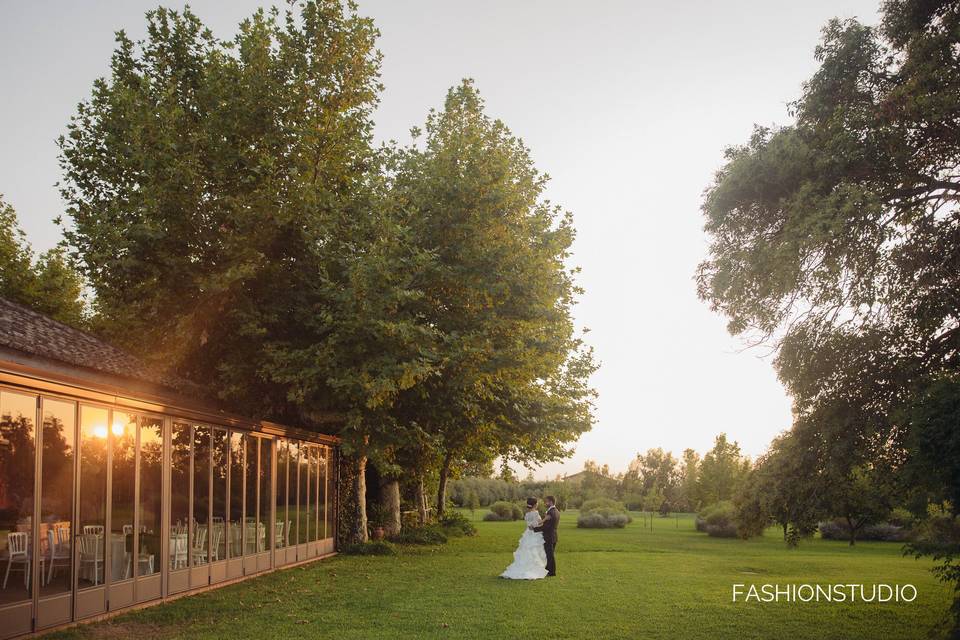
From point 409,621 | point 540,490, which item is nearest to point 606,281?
point 409,621

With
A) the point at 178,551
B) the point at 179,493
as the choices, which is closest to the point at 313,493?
the point at 178,551

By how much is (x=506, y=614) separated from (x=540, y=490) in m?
62.5

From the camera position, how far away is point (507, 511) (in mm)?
56625

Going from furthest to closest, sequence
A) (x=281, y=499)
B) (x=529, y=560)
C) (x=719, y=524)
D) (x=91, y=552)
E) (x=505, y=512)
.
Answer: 1. (x=505, y=512)
2. (x=719, y=524)
3. (x=281, y=499)
4. (x=529, y=560)
5. (x=91, y=552)

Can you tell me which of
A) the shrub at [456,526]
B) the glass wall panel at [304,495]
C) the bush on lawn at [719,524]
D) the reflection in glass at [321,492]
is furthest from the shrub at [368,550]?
the bush on lawn at [719,524]

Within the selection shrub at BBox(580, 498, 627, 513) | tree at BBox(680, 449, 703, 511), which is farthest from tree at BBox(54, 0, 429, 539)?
tree at BBox(680, 449, 703, 511)

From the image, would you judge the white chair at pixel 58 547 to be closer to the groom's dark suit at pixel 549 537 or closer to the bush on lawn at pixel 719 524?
the groom's dark suit at pixel 549 537

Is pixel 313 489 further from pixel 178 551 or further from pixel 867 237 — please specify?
pixel 867 237

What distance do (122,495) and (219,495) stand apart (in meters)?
3.61

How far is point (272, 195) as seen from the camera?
19062 mm

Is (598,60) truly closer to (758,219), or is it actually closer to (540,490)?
(758,219)

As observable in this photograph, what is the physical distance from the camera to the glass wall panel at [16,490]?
9172 millimetres

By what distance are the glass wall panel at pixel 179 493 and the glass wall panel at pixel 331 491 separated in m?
8.76

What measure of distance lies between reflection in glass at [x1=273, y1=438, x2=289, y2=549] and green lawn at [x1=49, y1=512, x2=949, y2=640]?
2.91 feet
